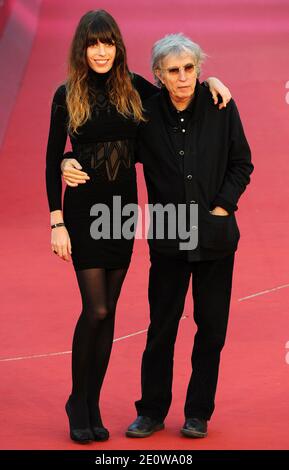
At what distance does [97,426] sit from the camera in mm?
4391

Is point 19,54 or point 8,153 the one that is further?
point 19,54

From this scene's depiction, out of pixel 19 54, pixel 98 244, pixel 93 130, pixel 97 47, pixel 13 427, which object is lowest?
pixel 13 427

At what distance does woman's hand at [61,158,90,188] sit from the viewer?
4262 mm

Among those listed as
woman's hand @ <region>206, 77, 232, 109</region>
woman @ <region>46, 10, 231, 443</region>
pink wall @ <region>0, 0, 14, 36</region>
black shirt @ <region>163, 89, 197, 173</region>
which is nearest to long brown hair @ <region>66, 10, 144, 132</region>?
woman @ <region>46, 10, 231, 443</region>

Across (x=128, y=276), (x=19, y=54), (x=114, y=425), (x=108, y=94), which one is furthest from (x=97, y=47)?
(x=19, y=54)

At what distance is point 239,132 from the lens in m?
4.34

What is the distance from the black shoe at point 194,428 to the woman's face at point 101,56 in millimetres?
1320

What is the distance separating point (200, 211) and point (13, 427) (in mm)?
1095

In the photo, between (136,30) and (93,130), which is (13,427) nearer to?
(93,130)

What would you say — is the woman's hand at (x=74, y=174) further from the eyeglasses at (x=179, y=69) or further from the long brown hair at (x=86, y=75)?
the eyeglasses at (x=179, y=69)

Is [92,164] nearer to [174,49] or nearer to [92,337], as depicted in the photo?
[174,49]

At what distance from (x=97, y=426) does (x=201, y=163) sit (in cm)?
103

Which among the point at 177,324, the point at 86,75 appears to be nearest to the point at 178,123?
the point at 86,75

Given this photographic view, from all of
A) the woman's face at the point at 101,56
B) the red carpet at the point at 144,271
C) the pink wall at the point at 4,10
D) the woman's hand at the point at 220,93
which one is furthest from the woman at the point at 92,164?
the pink wall at the point at 4,10
